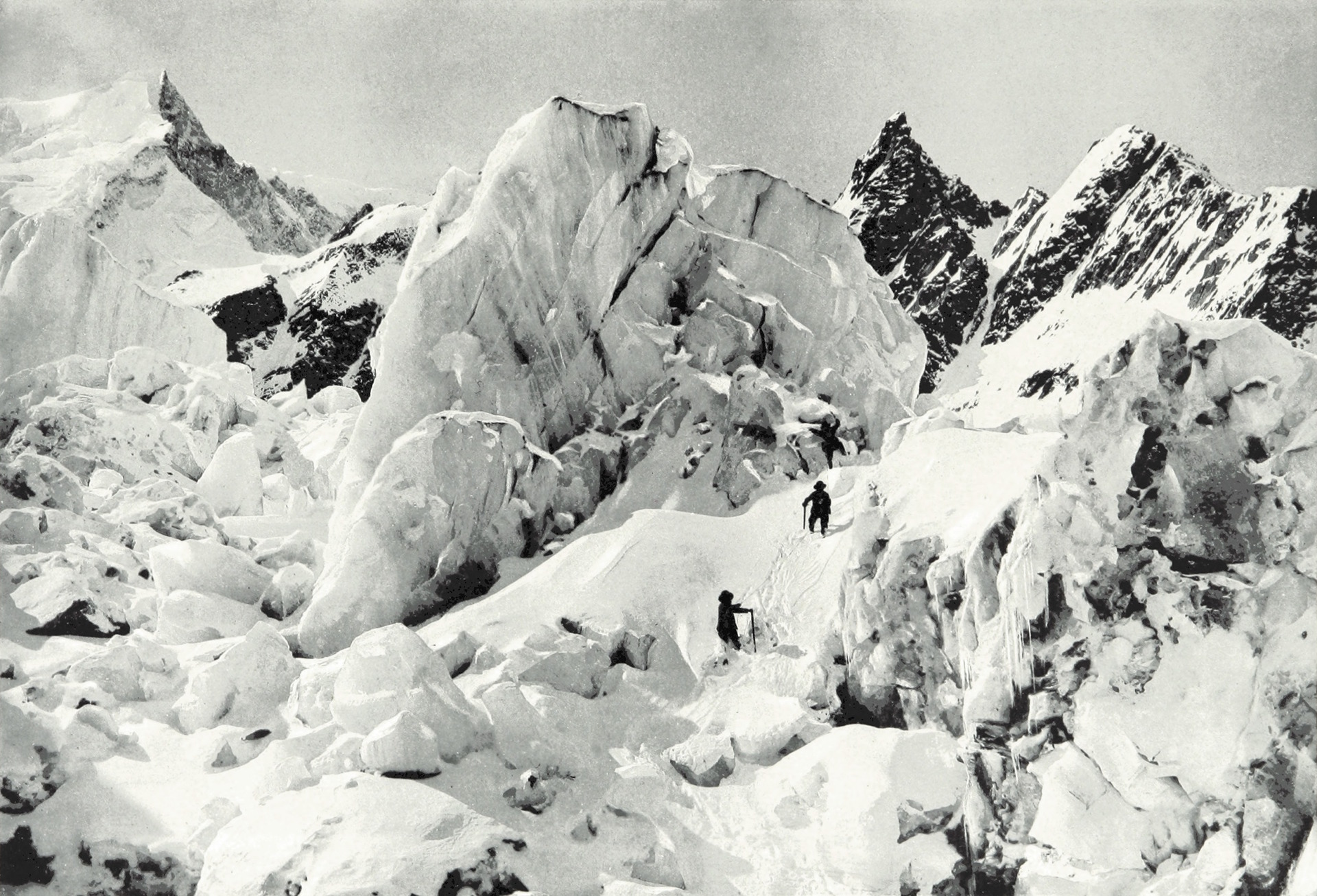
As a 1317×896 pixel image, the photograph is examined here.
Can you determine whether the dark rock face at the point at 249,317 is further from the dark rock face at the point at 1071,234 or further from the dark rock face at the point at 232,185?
the dark rock face at the point at 1071,234

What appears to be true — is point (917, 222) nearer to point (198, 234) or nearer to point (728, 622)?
point (198, 234)

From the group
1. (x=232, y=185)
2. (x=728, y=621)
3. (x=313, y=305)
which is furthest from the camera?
(x=232, y=185)

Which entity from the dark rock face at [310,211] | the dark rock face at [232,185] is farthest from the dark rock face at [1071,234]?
the dark rock face at [232,185]

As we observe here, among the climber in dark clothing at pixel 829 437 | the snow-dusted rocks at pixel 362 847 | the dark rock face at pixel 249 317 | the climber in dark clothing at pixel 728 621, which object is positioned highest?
the dark rock face at pixel 249 317

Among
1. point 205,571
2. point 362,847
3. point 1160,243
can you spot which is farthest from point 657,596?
point 1160,243

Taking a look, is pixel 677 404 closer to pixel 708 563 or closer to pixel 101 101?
pixel 708 563

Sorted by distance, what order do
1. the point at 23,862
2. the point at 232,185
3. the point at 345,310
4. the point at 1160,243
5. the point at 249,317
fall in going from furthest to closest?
the point at 1160,243 < the point at 232,185 < the point at 345,310 < the point at 249,317 < the point at 23,862

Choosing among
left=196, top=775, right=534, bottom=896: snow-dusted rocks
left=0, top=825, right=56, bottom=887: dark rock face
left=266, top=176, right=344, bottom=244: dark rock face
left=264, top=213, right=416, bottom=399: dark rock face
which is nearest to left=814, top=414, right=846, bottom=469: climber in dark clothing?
left=196, top=775, right=534, bottom=896: snow-dusted rocks
